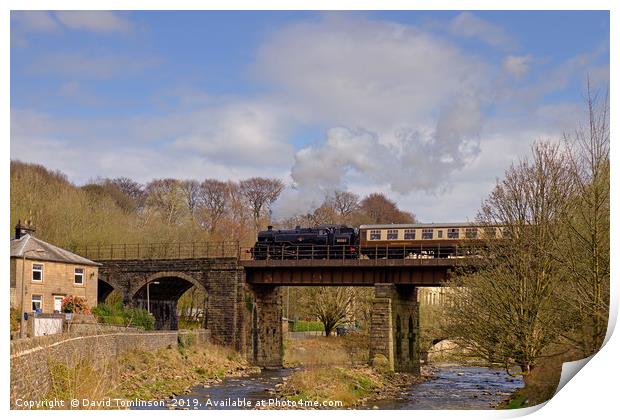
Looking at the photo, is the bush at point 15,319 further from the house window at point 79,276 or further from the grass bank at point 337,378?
the grass bank at point 337,378

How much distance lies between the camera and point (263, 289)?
5156 cm

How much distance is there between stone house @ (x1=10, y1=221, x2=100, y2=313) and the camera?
40719mm

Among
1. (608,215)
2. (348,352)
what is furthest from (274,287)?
(608,215)

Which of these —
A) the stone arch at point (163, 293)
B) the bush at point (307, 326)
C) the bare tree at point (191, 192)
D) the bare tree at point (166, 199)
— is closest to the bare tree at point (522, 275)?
the stone arch at point (163, 293)

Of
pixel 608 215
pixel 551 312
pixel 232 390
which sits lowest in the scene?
pixel 232 390

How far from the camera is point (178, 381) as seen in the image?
118 ft

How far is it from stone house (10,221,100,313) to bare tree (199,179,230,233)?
25758mm

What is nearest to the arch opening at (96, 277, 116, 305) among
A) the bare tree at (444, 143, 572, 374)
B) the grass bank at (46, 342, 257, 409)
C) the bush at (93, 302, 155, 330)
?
the bush at (93, 302, 155, 330)

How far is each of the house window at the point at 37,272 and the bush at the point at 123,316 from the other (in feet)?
11.2

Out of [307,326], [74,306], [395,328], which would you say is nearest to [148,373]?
[74,306]

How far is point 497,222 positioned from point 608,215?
1066 cm

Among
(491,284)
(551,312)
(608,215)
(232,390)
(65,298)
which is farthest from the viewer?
(65,298)

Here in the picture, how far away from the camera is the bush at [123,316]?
43781 millimetres

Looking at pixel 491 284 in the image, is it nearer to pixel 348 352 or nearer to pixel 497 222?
pixel 497 222
